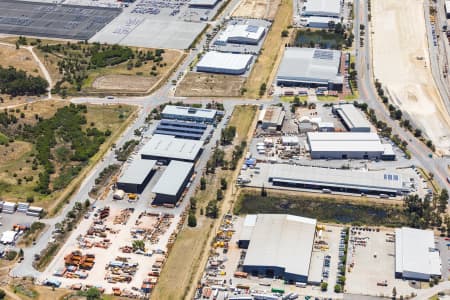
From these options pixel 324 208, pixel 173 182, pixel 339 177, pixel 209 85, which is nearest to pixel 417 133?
pixel 339 177

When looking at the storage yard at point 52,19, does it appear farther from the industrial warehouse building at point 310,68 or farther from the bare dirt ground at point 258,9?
the industrial warehouse building at point 310,68

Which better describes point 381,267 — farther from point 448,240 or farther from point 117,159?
point 117,159

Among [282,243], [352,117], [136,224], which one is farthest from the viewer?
[352,117]

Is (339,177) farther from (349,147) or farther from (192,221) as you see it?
(192,221)

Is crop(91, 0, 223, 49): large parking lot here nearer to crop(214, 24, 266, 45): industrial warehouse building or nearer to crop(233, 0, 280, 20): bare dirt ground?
crop(233, 0, 280, 20): bare dirt ground

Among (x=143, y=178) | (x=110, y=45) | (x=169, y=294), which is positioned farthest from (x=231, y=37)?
(x=169, y=294)

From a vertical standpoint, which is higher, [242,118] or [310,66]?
[310,66]

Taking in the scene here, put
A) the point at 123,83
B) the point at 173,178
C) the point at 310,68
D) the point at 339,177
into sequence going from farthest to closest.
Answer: the point at 310,68
the point at 123,83
the point at 339,177
the point at 173,178
